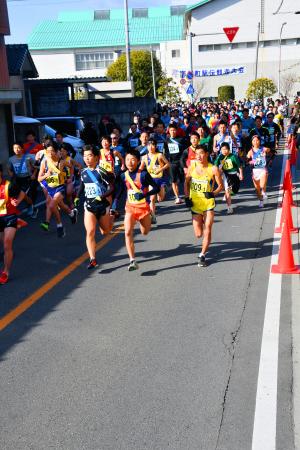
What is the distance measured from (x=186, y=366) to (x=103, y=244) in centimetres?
480

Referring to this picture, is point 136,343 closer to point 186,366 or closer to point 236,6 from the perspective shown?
point 186,366

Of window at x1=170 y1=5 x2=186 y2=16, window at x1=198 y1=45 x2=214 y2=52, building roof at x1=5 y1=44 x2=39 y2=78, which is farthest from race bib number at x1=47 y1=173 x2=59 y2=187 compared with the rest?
window at x1=170 y1=5 x2=186 y2=16

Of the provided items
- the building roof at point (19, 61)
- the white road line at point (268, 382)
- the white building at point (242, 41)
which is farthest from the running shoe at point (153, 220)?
the white building at point (242, 41)

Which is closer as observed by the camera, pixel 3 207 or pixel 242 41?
pixel 3 207

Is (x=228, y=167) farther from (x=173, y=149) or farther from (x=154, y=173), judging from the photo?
(x=154, y=173)

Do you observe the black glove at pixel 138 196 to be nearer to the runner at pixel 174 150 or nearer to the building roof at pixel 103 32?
the runner at pixel 174 150

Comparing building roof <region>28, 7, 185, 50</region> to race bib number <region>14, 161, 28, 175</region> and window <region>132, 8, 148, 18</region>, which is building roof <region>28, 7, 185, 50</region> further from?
race bib number <region>14, 161, 28, 175</region>

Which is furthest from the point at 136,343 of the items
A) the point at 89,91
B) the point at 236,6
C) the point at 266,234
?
the point at 236,6

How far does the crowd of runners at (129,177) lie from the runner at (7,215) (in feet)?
0.04

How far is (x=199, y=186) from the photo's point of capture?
8.06 m

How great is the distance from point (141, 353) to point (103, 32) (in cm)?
9093

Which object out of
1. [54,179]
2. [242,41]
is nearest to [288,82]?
[242,41]

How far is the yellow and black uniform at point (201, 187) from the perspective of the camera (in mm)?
7969

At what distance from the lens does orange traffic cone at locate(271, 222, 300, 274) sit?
23.6 feet
